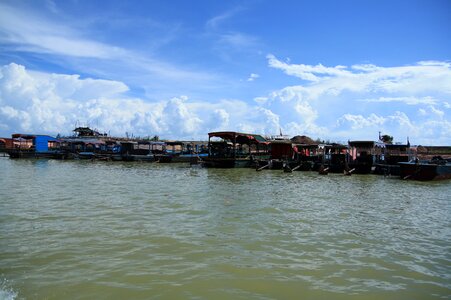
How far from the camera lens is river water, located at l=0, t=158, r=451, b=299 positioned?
5676 mm

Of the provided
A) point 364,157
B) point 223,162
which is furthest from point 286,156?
point 364,157

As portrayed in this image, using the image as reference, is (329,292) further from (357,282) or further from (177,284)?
(177,284)

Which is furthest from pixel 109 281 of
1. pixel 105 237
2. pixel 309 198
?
pixel 309 198

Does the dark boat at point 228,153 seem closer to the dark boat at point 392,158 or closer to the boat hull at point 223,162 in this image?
the boat hull at point 223,162

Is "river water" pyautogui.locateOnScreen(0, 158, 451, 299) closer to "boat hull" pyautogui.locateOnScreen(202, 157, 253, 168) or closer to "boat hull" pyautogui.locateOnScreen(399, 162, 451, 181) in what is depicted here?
"boat hull" pyautogui.locateOnScreen(399, 162, 451, 181)

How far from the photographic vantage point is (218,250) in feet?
25.1

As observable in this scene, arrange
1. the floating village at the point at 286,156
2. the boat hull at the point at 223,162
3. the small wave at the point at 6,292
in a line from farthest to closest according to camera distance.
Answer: the boat hull at the point at 223,162 → the floating village at the point at 286,156 → the small wave at the point at 6,292

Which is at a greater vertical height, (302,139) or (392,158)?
(302,139)

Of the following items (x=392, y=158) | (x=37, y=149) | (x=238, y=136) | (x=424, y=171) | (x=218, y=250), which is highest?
(x=238, y=136)

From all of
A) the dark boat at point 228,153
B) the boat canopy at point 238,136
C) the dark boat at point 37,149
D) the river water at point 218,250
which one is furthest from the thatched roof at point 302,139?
the river water at point 218,250

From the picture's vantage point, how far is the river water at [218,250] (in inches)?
223

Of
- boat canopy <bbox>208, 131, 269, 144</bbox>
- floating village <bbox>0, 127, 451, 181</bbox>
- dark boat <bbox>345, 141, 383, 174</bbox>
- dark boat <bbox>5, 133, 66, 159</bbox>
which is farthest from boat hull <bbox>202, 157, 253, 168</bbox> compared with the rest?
dark boat <bbox>5, 133, 66, 159</bbox>

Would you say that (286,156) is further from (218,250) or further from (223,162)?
(218,250)

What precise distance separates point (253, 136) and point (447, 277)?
33.6m
